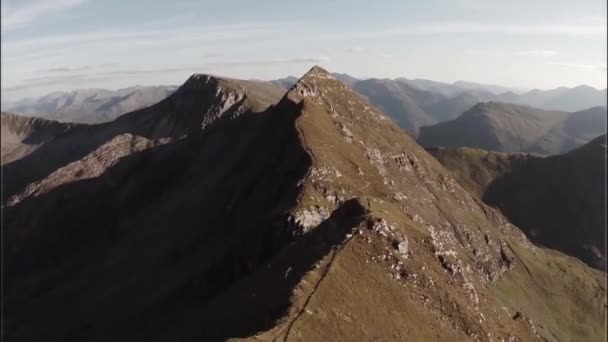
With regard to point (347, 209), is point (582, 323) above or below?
below

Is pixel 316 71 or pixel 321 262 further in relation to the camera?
pixel 316 71

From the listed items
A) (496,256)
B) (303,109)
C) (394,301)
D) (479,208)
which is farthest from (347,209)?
(479,208)

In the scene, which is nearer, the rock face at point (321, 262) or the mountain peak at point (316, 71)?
the rock face at point (321, 262)

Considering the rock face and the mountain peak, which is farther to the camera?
the mountain peak

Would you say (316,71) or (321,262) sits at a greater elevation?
(316,71)

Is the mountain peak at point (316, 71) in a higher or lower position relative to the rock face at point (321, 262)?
higher

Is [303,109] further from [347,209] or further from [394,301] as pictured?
[394,301]

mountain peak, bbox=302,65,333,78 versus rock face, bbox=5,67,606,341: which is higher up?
mountain peak, bbox=302,65,333,78

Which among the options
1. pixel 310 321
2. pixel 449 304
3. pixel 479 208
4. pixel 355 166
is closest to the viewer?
pixel 310 321
